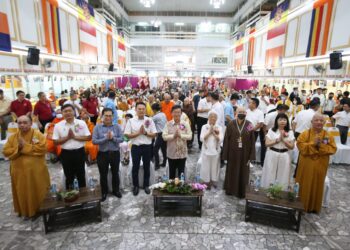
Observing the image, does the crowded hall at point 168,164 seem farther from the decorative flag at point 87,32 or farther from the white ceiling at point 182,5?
the white ceiling at point 182,5

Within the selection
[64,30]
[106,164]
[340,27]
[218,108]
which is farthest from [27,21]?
[340,27]

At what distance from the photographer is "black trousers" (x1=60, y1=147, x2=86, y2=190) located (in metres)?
3.30

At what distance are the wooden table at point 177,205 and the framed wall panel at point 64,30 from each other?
9.41 m

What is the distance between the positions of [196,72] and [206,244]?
2207 cm

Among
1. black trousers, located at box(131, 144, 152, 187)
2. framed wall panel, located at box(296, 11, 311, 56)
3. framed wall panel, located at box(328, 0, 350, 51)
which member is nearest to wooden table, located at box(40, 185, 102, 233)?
black trousers, located at box(131, 144, 152, 187)

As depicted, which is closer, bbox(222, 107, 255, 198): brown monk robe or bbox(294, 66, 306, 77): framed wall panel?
bbox(222, 107, 255, 198): brown monk robe

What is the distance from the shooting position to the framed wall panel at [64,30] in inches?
382

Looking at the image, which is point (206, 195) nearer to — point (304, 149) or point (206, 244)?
point (206, 244)

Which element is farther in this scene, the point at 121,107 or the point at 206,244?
the point at 121,107

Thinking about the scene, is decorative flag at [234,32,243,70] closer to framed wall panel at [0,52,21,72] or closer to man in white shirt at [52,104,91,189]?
framed wall panel at [0,52,21,72]

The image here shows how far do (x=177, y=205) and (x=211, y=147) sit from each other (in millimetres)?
1149

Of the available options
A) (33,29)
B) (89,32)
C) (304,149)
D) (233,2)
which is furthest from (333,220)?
(233,2)

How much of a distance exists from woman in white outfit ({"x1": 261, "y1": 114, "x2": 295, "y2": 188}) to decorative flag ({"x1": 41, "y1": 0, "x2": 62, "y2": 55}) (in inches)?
356

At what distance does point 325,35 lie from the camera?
834 cm
